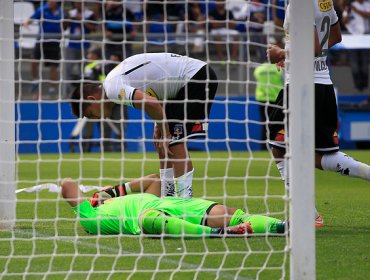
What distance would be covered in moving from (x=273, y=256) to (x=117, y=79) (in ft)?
7.01

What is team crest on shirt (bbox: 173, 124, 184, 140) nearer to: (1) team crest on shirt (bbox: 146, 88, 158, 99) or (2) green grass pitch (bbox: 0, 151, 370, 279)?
A: (1) team crest on shirt (bbox: 146, 88, 158, 99)

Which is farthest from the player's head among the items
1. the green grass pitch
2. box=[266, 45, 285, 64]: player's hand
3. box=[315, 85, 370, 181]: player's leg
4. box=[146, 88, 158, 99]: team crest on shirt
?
box=[315, 85, 370, 181]: player's leg

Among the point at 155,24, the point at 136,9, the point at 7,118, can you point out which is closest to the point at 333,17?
the point at 7,118

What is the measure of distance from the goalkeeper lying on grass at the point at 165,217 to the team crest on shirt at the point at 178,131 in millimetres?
1246

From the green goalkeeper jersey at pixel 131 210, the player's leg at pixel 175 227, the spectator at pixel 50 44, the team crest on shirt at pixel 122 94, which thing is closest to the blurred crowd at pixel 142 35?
the spectator at pixel 50 44

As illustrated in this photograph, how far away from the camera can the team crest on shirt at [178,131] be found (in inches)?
318

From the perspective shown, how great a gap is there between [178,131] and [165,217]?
5.68 ft

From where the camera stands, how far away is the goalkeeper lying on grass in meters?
6.52

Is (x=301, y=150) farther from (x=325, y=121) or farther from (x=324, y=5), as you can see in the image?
(x=324, y=5)

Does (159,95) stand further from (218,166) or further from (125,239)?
(218,166)

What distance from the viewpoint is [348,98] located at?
61.8 ft

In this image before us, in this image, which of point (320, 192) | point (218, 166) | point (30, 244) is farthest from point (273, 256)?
point (218, 166)

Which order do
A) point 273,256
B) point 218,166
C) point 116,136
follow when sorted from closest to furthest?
point 273,256 < point 218,166 < point 116,136

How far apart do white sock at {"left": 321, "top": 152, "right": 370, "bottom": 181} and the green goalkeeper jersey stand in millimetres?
1245
